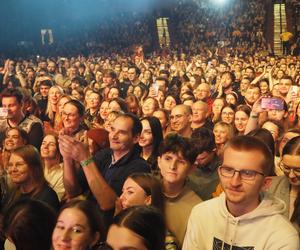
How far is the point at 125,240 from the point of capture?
7.76 ft

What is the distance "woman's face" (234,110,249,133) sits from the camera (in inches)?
223

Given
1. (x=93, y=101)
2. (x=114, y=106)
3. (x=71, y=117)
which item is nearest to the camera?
(x=71, y=117)

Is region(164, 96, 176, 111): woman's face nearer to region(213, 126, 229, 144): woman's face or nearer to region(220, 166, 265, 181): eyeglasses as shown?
region(213, 126, 229, 144): woman's face

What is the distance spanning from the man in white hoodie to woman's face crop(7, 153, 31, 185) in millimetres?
1656

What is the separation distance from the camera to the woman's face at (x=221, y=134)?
4.97m

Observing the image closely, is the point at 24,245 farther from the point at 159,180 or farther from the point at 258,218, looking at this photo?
the point at 258,218

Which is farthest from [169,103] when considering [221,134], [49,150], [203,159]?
[203,159]

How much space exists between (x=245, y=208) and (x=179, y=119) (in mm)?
3064

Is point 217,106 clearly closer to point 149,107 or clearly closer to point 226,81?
point 149,107

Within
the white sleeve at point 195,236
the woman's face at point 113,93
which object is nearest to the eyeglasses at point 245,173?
the white sleeve at point 195,236

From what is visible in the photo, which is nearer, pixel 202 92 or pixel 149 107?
pixel 149 107

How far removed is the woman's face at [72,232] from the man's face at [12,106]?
347 centimetres

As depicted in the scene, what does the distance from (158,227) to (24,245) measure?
30.9 inches

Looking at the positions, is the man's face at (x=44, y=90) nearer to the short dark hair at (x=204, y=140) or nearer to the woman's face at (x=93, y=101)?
the woman's face at (x=93, y=101)
